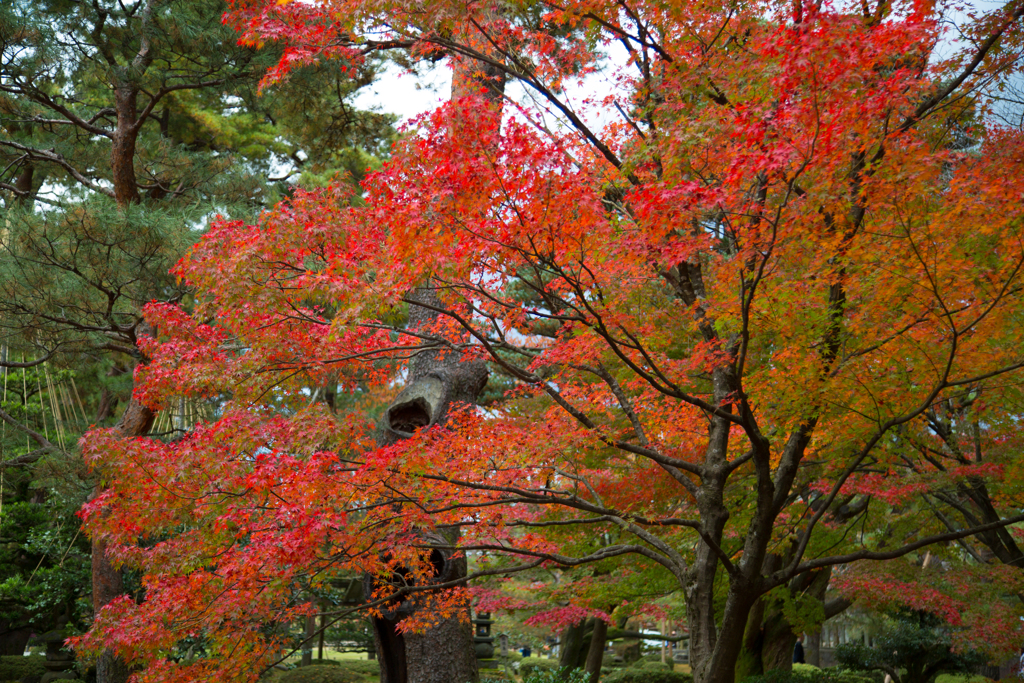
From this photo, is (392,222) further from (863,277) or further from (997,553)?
(997,553)

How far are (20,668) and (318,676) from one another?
684 cm

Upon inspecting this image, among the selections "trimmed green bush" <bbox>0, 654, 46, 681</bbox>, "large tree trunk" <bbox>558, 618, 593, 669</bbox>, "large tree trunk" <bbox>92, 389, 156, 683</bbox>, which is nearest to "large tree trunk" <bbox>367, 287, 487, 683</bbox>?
"large tree trunk" <bbox>92, 389, 156, 683</bbox>

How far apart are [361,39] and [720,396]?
4.76 meters

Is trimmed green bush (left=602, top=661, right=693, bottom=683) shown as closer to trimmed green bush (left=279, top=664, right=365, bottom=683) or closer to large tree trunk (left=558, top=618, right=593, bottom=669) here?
large tree trunk (left=558, top=618, right=593, bottom=669)

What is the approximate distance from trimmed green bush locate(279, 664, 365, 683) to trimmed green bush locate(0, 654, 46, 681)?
5.45m

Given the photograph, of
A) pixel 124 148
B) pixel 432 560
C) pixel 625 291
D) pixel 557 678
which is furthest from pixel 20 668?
pixel 625 291

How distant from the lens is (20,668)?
14.8m

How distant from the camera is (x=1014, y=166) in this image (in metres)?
5.01

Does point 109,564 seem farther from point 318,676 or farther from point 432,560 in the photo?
point 432,560

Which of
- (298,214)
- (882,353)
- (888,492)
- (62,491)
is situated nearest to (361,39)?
(298,214)

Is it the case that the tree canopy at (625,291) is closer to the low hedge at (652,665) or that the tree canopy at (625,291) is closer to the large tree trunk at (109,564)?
the large tree trunk at (109,564)

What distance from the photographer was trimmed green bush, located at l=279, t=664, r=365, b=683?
1298cm

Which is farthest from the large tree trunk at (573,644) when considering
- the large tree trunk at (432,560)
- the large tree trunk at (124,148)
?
the large tree trunk at (124,148)

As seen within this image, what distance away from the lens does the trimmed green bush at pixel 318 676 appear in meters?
13.0
